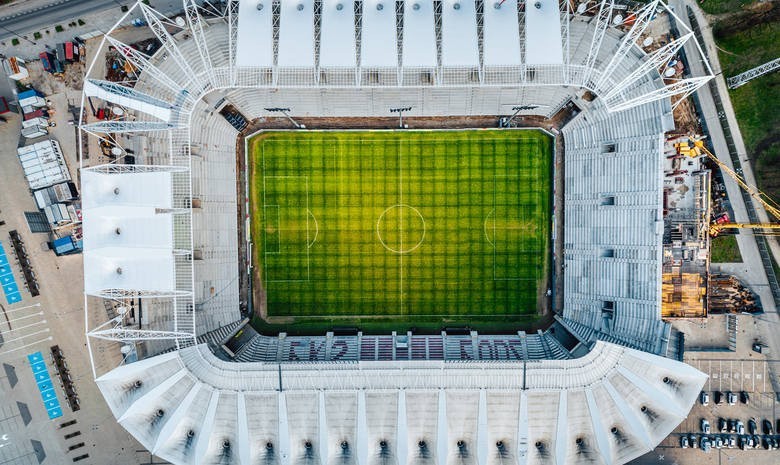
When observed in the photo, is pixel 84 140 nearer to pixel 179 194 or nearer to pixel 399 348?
pixel 179 194

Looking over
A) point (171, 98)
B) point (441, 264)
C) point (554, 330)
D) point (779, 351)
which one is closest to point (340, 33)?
point (171, 98)

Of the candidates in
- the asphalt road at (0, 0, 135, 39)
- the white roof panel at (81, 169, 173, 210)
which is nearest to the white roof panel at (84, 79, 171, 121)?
the white roof panel at (81, 169, 173, 210)

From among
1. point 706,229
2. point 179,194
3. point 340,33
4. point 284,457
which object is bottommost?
point 284,457

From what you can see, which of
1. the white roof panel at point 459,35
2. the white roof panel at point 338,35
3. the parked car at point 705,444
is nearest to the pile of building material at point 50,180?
the white roof panel at point 338,35

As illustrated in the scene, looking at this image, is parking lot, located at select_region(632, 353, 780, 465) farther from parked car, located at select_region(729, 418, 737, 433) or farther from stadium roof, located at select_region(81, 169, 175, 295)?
stadium roof, located at select_region(81, 169, 175, 295)

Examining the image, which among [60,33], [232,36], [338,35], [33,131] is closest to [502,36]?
[338,35]

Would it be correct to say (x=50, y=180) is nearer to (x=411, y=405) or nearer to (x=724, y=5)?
(x=411, y=405)

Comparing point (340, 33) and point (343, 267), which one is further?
point (343, 267)
